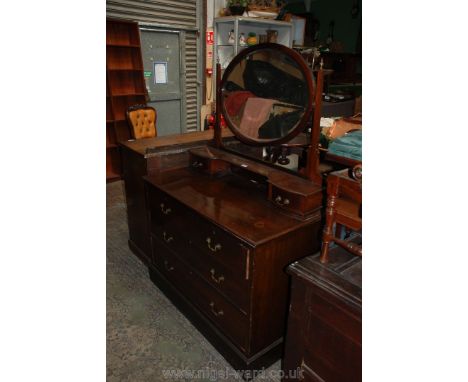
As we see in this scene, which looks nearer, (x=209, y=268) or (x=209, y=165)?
(x=209, y=268)

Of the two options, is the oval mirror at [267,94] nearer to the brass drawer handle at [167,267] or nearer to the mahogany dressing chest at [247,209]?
the mahogany dressing chest at [247,209]

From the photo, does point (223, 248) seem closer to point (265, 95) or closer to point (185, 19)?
point (265, 95)

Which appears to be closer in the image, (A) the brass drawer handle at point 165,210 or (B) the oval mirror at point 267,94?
(B) the oval mirror at point 267,94

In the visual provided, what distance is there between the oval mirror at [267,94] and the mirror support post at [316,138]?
0.04m

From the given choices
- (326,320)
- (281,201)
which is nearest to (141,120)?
(281,201)

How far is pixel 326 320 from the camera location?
138 cm

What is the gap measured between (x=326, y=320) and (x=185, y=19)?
5.36 m

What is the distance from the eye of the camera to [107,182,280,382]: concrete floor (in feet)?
6.68

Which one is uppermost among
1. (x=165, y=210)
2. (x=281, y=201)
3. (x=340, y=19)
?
(x=340, y=19)

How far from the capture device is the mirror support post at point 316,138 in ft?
5.91

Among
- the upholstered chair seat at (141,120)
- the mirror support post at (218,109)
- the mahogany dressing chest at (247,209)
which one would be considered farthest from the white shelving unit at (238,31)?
the mahogany dressing chest at (247,209)
